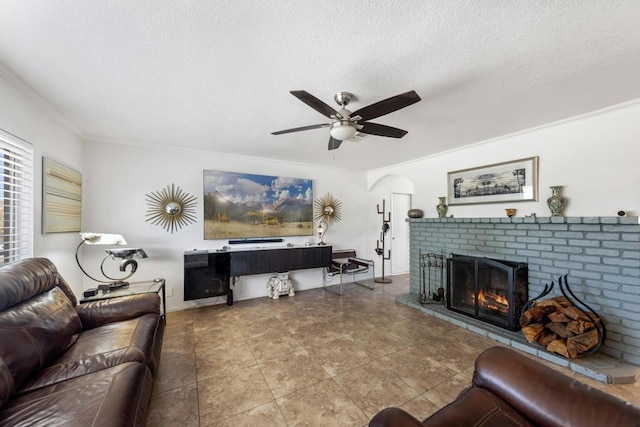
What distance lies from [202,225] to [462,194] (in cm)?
396

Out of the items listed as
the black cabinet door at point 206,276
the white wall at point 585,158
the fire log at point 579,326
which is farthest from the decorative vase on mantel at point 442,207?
the black cabinet door at point 206,276

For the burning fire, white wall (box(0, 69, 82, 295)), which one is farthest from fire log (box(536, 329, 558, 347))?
white wall (box(0, 69, 82, 295))

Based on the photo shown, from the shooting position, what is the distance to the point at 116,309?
206 centimetres

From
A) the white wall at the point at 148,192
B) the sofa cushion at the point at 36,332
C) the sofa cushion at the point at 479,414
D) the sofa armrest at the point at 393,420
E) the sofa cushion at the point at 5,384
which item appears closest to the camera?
the sofa armrest at the point at 393,420

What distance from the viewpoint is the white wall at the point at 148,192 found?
322 cm

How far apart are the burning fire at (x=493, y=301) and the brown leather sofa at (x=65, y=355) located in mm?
3481

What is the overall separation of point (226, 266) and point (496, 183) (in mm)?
3951

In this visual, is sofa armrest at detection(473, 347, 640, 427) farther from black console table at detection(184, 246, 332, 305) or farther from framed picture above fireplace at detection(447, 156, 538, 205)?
black console table at detection(184, 246, 332, 305)

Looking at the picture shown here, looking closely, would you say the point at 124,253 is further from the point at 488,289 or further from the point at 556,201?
the point at 556,201

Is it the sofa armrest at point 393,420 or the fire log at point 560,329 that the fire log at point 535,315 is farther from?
the sofa armrest at point 393,420

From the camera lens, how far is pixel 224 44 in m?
1.51

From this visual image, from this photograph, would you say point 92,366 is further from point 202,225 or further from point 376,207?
point 376,207

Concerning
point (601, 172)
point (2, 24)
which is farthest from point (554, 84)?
point (2, 24)

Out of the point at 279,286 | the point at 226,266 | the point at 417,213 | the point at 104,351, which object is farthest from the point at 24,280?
the point at 417,213
